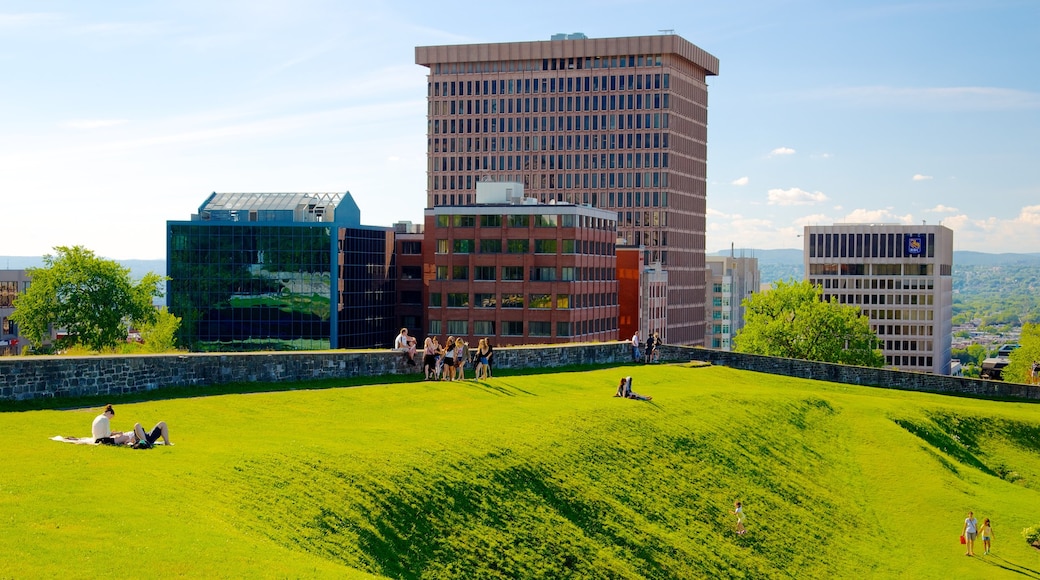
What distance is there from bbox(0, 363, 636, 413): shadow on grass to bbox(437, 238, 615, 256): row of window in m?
60.4

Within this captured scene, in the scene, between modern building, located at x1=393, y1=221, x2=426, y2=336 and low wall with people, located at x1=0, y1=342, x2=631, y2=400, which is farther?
modern building, located at x1=393, y1=221, x2=426, y2=336

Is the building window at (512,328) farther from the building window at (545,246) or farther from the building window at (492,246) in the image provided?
the building window at (545,246)

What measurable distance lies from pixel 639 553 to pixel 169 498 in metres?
17.3

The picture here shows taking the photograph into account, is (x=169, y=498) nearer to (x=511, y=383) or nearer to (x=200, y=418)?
(x=200, y=418)

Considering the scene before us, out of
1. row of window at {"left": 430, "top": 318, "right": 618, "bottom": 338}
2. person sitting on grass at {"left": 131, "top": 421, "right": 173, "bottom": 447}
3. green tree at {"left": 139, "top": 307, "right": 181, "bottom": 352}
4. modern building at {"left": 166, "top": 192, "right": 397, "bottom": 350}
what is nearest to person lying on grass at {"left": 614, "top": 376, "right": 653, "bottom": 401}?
person sitting on grass at {"left": 131, "top": 421, "right": 173, "bottom": 447}

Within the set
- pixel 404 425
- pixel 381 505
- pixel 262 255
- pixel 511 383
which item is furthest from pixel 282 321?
pixel 381 505

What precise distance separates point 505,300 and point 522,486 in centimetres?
8454

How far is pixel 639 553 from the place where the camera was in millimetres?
38812

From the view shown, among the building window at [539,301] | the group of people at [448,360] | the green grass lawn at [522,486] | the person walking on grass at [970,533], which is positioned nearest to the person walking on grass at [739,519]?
the green grass lawn at [522,486]

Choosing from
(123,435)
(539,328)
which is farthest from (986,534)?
(539,328)

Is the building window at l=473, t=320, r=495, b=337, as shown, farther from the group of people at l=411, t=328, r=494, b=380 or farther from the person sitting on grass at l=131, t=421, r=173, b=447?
the person sitting on grass at l=131, t=421, r=173, b=447

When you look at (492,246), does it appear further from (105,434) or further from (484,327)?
(105,434)

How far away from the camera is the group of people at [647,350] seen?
75.0m

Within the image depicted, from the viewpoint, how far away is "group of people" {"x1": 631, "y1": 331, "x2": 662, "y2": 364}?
75000 millimetres
